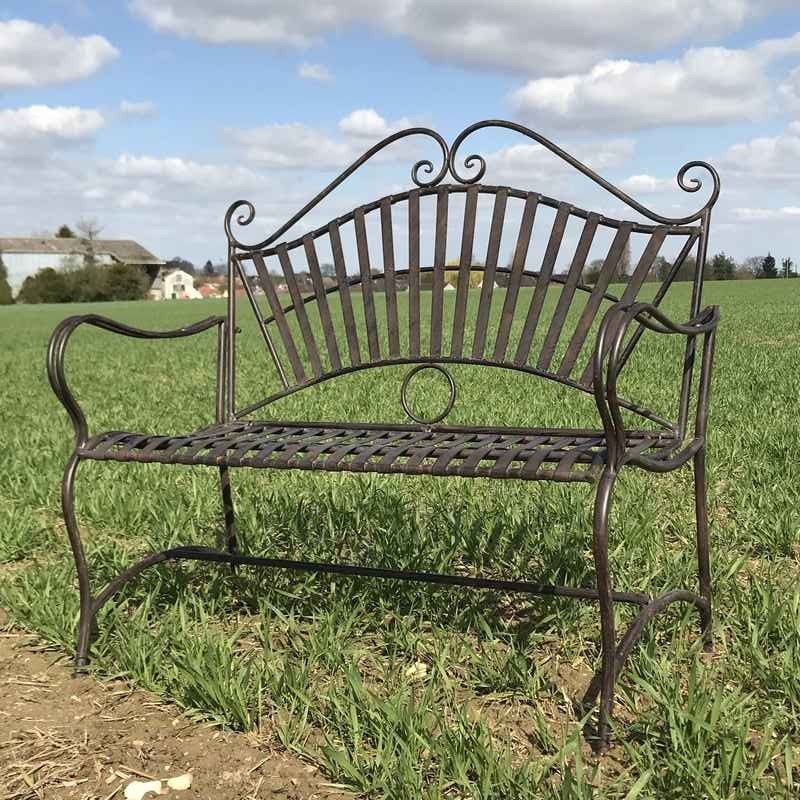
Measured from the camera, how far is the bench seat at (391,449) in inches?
80.8

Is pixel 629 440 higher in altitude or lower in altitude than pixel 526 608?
higher

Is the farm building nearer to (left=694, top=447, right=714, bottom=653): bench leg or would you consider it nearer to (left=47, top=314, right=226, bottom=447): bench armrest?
(left=47, top=314, right=226, bottom=447): bench armrest

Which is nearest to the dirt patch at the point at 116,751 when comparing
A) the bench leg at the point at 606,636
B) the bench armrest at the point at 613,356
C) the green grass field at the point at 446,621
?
the green grass field at the point at 446,621

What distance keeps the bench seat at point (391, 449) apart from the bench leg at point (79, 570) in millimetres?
82

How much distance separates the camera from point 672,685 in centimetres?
202

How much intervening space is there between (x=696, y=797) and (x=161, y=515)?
2.40m

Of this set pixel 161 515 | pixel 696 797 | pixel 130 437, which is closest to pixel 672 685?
pixel 696 797

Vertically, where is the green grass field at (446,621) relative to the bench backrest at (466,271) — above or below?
below

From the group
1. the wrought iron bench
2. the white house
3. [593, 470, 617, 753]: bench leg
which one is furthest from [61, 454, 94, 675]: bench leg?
the white house

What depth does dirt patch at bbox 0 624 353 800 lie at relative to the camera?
6.22 feet

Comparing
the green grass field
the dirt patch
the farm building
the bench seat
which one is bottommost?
the dirt patch

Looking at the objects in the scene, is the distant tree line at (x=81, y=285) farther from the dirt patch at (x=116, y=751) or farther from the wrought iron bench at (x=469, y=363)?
the dirt patch at (x=116, y=751)

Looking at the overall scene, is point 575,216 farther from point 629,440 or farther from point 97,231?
point 97,231

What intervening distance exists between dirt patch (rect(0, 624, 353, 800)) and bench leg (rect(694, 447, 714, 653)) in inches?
43.3
